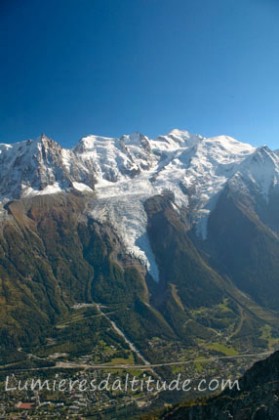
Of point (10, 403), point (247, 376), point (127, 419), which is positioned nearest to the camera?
point (247, 376)

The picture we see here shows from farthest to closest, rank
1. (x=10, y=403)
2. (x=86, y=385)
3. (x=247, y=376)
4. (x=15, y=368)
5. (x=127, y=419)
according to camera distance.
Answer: (x=15, y=368), (x=86, y=385), (x=10, y=403), (x=127, y=419), (x=247, y=376)

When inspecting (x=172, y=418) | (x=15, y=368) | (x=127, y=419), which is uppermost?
(x=15, y=368)

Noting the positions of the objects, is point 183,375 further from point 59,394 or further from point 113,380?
point 59,394

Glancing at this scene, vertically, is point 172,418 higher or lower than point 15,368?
lower

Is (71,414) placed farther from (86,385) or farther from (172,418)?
(172,418)

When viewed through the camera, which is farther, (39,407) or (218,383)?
(218,383)

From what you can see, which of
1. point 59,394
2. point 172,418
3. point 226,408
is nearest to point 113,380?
point 59,394
